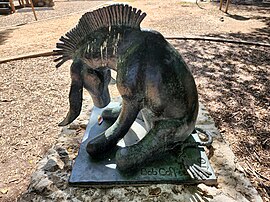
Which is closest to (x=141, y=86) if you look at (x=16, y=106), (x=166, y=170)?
(x=166, y=170)

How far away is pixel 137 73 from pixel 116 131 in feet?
1.65

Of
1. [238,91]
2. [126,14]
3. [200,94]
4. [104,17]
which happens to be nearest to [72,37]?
[104,17]

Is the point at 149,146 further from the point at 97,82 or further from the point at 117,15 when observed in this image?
the point at 117,15

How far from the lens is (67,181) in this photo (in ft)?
6.45

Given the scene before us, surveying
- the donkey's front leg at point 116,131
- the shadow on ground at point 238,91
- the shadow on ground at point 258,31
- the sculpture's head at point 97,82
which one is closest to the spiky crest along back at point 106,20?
the sculpture's head at point 97,82

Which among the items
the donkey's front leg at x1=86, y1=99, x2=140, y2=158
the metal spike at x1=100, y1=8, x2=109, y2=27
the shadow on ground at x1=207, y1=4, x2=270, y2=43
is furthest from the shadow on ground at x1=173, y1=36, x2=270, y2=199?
the metal spike at x1=100, y1=8, x2=109, y2=27

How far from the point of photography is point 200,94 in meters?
3.91

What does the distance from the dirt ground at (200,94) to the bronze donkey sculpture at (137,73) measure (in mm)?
1103

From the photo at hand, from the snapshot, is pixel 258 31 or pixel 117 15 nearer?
pixel 117 15

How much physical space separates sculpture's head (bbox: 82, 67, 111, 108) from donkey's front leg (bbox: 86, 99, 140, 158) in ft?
0.97

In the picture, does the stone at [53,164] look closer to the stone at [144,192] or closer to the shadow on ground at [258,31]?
the stone at [144,192]

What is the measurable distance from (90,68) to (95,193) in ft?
3.16

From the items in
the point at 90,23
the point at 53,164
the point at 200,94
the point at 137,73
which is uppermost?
the point at 90,23

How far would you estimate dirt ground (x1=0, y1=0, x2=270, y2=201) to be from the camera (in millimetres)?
2709
